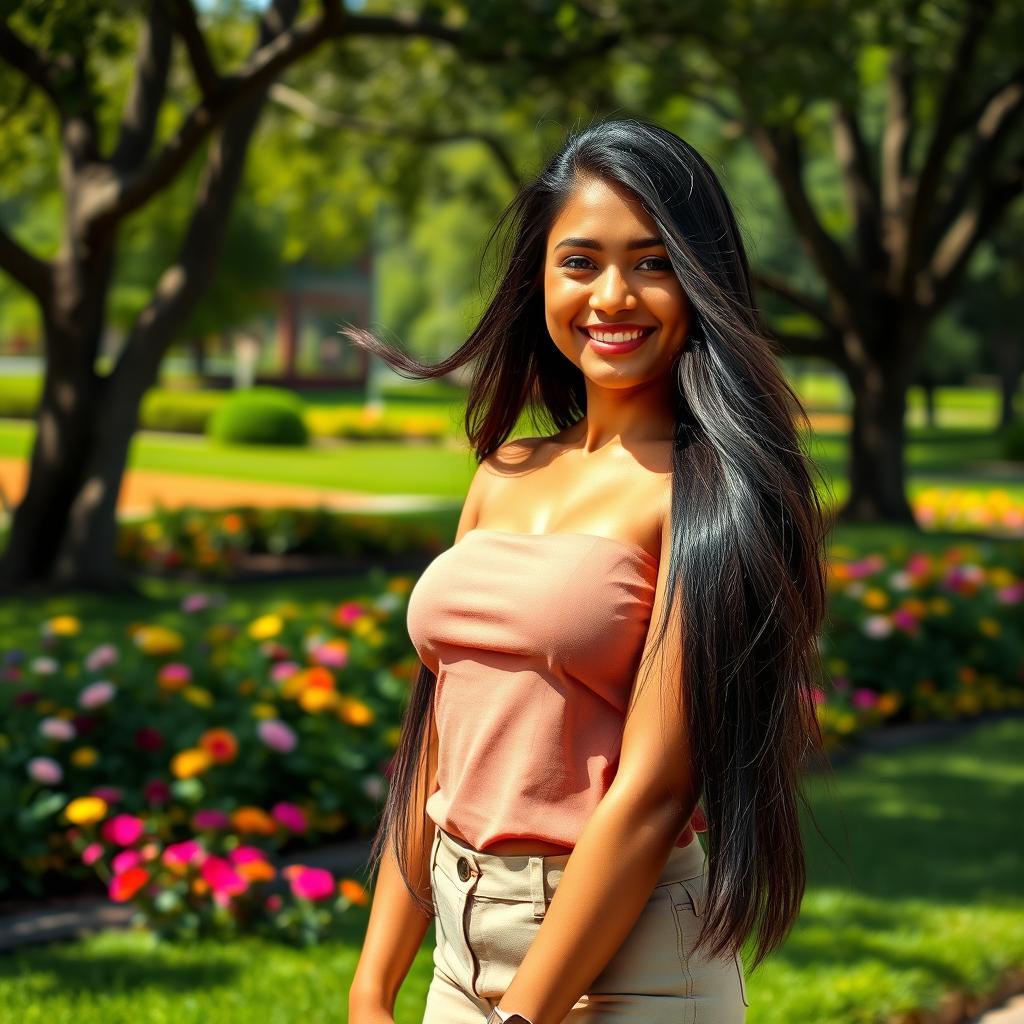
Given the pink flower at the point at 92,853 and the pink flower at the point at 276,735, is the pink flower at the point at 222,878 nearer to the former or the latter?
the pink flower at the point at 92,853

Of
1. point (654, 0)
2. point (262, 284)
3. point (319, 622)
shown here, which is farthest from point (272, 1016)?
point (262, 284)

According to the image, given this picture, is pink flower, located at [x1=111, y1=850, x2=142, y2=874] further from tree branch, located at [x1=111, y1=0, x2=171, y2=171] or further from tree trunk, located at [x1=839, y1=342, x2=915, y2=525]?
tree trunk, located at [x1=839, y1=342, x2=915, y2=525]

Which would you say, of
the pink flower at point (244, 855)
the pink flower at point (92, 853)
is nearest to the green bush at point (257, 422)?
the pink flower at point (92, 853)

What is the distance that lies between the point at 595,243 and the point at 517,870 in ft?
2.65

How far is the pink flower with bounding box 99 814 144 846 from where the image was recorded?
4.24 meters

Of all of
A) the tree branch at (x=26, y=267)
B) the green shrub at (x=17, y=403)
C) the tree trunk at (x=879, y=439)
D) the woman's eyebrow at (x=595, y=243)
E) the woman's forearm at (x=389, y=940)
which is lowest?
the green shrub at (x=17, y=403)

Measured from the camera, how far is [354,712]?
5.32m

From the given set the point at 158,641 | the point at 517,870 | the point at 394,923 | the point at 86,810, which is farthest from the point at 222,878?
the point at 517,870

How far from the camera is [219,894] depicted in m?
4.22

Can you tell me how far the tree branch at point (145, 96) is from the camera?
1030 centimetres

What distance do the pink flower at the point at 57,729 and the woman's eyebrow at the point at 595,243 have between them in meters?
3.23

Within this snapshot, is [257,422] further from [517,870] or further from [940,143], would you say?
[517,870]

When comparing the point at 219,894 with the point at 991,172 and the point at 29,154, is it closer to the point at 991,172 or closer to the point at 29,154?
the point at 29,154

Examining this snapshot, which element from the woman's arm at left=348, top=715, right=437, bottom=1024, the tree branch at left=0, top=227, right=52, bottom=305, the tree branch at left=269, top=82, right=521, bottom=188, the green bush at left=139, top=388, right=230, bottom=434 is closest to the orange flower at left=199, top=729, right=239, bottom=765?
the woman's arm at left=348, top=715, right=437, bottom=1024
